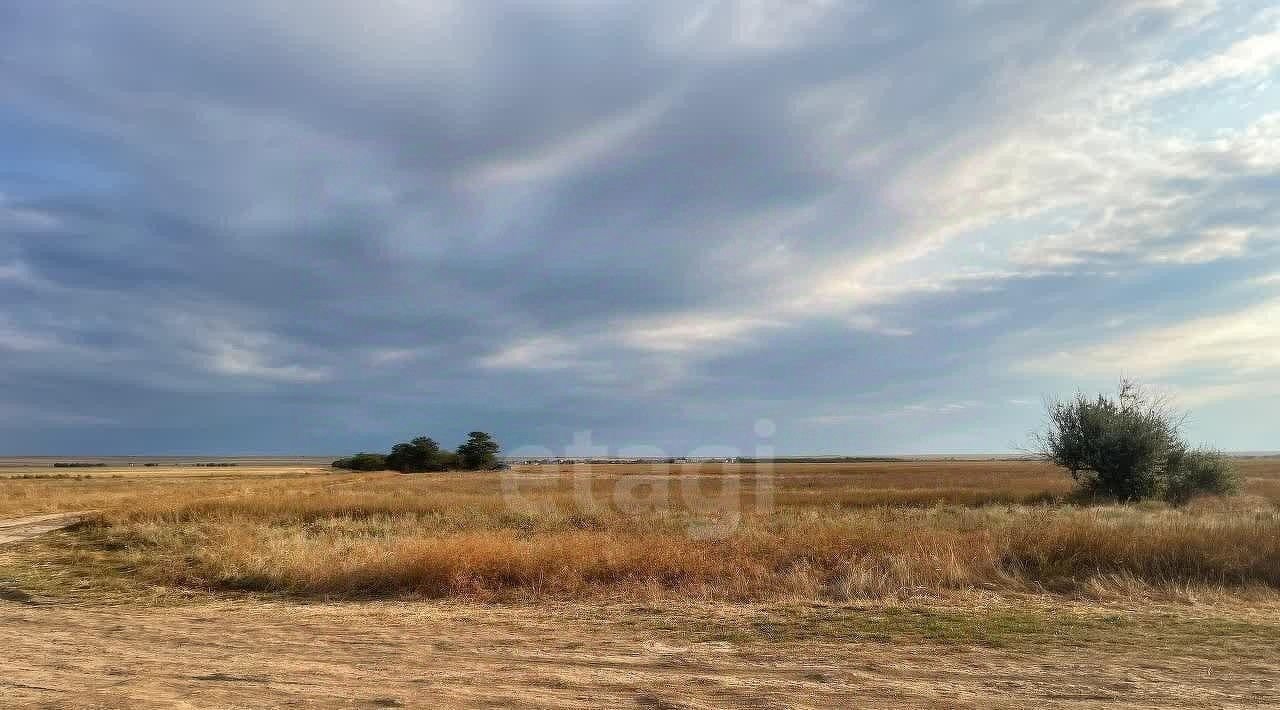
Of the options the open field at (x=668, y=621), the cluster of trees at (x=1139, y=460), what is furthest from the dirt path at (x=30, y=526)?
the cluster of trees at (x=1139, y=460)

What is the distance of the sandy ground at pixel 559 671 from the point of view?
5.56 meters

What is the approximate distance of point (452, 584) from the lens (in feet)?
36.6

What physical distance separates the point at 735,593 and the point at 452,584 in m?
4.37

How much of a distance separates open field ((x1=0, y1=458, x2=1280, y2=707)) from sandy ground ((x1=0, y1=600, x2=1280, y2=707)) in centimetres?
3

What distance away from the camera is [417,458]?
138 meters

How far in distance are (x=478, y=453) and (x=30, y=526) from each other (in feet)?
365

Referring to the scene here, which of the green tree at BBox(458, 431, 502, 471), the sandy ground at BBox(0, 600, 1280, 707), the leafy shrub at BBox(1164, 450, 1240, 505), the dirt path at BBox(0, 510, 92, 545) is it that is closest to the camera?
the sandy ground at BBox(0, 600, 1280, 707)

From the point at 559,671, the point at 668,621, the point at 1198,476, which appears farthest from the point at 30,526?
the point at 1198,476

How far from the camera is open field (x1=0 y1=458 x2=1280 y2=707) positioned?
587 cm

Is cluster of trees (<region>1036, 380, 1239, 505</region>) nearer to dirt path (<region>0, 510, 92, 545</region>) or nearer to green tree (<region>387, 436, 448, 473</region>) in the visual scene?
dirt path (<region>0, 510, 92, 545</region>)

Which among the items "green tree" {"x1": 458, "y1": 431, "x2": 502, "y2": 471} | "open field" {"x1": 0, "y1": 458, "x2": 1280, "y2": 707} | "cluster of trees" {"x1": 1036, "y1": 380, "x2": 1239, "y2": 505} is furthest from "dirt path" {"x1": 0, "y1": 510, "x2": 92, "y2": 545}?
"green tree" {"x1": 458, "y1": 431, "x2": 502, "y2": 471}

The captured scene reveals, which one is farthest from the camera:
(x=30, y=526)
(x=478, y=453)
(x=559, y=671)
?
(x=478, y=453)

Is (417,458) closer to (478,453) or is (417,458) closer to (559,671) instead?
(478,453)

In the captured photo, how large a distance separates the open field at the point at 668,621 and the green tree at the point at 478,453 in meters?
120
